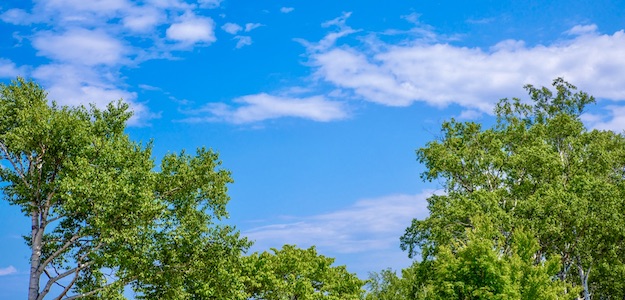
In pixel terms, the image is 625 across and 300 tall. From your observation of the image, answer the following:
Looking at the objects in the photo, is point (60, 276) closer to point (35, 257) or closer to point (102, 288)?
point (35, 257)

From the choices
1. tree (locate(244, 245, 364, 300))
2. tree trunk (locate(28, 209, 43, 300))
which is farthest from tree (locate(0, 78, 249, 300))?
tree (locate(244, 245, 364, 300))

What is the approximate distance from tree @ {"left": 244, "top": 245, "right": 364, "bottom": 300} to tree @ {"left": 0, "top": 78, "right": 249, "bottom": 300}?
1257cm

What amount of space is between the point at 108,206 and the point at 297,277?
23434mm

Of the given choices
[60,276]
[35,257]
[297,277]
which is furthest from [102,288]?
[297,277]

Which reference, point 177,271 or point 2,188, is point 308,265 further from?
point 2,188

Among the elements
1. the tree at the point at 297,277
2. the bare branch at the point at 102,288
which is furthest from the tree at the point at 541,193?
the bare branch at the point at 102,288

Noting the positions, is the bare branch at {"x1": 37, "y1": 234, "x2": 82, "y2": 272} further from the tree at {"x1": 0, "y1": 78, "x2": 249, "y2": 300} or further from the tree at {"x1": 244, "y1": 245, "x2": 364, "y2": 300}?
the tree at {"x1": 244, "y1": 245, "x2": 364, "y2": 300}

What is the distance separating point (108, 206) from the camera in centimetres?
2844

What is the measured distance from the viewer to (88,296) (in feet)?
97.8

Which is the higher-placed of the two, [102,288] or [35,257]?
[35,257]

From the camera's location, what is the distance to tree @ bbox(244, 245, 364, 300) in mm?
46406

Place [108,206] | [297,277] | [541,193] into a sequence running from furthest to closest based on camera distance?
[297,277]
[541,193]
[108,206]

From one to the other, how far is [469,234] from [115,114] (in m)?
19.3

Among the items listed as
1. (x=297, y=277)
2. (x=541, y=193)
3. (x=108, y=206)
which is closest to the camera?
(x=108, y=206)
